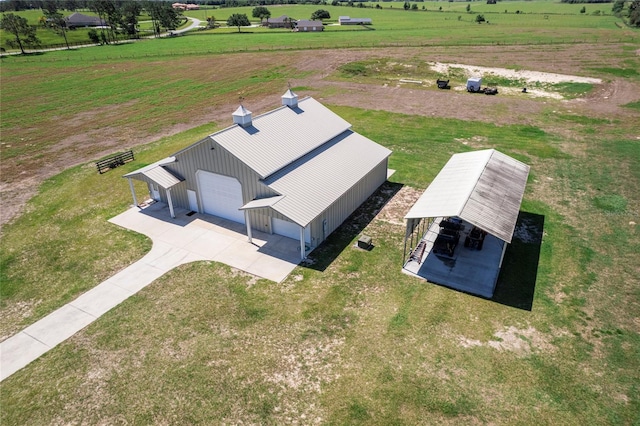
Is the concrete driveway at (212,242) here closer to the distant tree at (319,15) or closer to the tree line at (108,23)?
the tree line at (108,23)

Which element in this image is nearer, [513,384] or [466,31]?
[513,384]

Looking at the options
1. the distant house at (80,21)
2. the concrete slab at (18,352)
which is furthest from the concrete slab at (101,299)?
the distant house at (80,21)

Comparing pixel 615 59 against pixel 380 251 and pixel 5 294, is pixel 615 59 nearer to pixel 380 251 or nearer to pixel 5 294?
pixel 380 251

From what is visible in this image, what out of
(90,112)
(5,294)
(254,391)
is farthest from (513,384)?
(90,112)

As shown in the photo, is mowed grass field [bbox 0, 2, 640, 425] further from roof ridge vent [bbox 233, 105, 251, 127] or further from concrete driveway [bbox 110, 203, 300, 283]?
roof ridge vent [bbox 233, 105, 251, 127]

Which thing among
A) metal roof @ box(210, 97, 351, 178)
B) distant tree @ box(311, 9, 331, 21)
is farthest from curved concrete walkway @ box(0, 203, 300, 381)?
distant tree @ box(311, 9, 331, 21)

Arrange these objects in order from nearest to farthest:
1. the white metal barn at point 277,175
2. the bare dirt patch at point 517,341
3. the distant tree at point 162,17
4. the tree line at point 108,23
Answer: the bare dirt patch at point 517,341 < the white metal barn at point 277,175 < the tree line at point 108,23 < the distant tree at point 162,17
